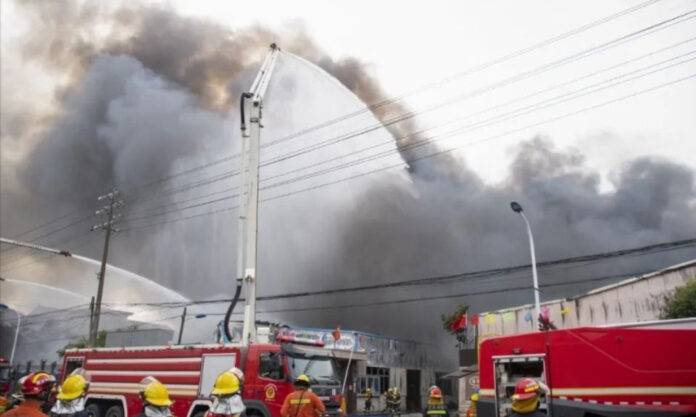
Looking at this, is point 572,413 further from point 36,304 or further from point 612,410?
point 36,304

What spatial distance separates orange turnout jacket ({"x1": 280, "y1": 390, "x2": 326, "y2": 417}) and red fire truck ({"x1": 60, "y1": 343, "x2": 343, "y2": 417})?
14.4ft

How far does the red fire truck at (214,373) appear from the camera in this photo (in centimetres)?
1262

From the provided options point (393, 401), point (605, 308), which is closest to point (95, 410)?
point (393, 401)

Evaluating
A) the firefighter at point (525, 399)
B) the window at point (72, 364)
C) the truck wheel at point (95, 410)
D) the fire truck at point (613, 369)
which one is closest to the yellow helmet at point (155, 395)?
the firefighter at point (525, 399)

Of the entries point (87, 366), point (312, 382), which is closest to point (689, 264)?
point (312, 382)

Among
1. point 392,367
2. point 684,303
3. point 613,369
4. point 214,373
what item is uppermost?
point 684,303

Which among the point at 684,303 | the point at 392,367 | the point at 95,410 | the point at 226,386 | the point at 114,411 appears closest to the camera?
the point at 226,386

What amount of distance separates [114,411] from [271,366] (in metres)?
6.92

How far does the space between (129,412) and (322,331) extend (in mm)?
25108

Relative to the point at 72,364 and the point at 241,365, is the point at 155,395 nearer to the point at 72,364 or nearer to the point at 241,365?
the point at 241,365

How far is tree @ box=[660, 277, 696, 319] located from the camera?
19.0 m

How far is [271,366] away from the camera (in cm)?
1279

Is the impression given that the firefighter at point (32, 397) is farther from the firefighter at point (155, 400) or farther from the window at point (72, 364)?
the window at point (72, 364)

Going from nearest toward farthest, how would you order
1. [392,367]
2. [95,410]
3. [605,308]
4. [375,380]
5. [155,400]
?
[155,400] < [95,410] < [605,308] < [375,380] < [392,367]
